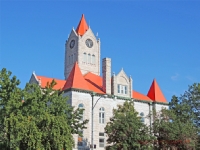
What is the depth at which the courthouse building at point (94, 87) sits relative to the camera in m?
49.8

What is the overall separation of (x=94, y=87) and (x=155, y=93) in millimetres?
11901

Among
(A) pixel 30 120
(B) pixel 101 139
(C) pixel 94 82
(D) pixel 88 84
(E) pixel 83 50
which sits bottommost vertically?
(B) pixel 101 139

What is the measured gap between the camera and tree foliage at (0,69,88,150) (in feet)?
104

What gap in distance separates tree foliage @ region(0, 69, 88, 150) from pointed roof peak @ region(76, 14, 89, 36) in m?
28.8

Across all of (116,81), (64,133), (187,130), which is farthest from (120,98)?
(64,133)

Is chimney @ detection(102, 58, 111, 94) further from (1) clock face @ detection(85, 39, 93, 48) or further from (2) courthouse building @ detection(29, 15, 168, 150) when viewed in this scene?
(1) clock face @ detection(85, 39, 93, 48)

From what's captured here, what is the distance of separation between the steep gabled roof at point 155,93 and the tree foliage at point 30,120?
1034 inches

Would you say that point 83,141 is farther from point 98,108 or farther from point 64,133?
point 64,133

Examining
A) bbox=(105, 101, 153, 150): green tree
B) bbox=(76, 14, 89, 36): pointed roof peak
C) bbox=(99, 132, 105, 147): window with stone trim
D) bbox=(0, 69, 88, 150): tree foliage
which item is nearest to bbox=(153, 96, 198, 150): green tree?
bbox=(105, 101, 153, 150): green tree

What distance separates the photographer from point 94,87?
53.2m

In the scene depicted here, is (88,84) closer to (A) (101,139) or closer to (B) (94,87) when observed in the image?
(B) (94,87)

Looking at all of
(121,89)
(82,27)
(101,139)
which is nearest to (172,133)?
(101,139)

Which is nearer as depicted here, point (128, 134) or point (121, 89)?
point (128, 134)

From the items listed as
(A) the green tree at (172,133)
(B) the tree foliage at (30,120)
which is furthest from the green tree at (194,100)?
(B) the tree foliage at (30,120)
